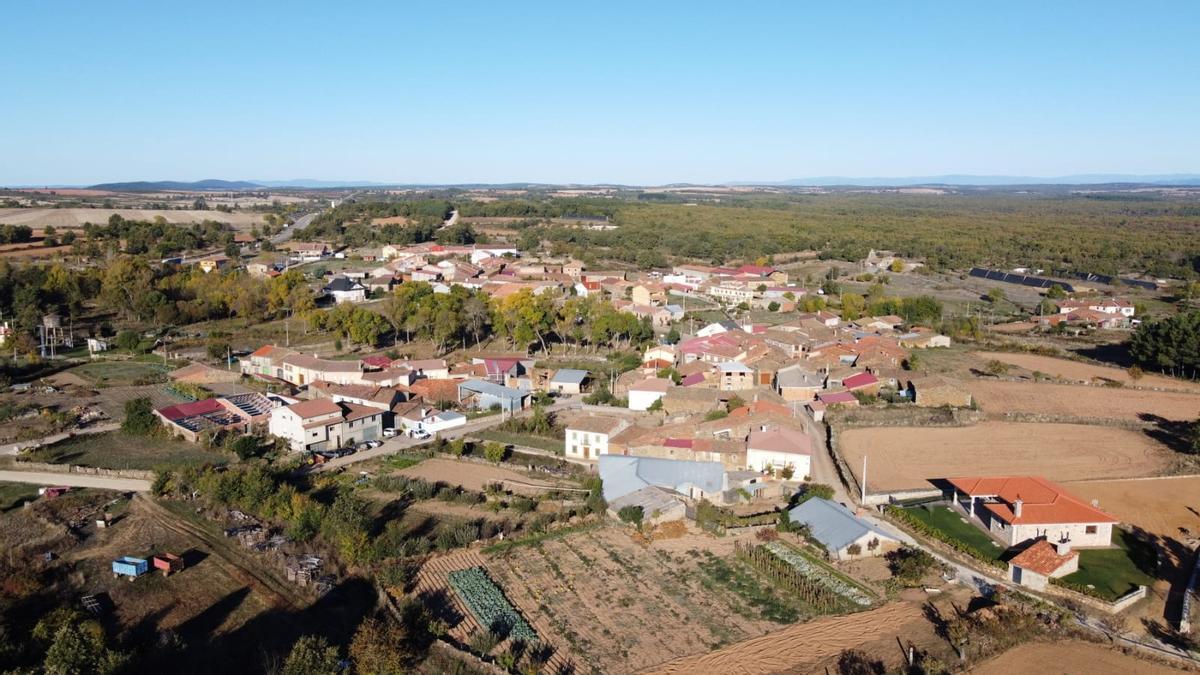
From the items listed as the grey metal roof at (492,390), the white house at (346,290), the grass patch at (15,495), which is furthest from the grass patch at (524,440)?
the white house at (346,290)

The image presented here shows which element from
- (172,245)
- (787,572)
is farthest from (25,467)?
(172,245)

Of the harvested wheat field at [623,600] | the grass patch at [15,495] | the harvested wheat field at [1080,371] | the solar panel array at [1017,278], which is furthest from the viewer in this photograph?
the solar panel array at [1017,278]

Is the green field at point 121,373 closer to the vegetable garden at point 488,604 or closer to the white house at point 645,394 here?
the white house at point 645,394

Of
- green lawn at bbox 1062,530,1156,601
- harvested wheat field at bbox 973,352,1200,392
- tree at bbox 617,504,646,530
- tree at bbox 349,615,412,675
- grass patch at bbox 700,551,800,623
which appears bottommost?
harvested wheat field at bbox 973,352,1200,392

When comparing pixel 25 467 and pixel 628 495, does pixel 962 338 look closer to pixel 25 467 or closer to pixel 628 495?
pixel 628 495

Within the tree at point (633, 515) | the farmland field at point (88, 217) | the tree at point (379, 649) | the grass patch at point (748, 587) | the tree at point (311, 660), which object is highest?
the farmland field at point (88, 217)

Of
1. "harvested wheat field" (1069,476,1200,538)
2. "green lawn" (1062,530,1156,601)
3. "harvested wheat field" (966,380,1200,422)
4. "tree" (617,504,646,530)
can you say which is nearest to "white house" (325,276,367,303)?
"harvested wheat field" (966,380,1200,422)

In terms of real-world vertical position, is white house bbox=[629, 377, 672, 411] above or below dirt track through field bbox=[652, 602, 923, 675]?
above

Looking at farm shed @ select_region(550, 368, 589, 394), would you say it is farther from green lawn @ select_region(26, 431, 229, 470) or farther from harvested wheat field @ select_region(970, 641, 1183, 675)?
harvested wheat field @ select_region(970, 641, 1183, 675)
